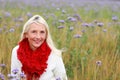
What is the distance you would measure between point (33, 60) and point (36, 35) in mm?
208

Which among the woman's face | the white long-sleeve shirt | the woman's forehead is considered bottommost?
the white long-sleeve shirt

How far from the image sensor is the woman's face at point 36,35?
3.22 metres

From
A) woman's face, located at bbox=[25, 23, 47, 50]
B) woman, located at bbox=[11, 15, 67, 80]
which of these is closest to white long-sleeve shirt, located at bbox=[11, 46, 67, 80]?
woman, located at bbox=[11, 15, 67, 80]

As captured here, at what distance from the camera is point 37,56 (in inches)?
128

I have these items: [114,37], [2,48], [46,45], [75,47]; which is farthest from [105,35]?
[46,45]

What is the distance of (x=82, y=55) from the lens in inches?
159

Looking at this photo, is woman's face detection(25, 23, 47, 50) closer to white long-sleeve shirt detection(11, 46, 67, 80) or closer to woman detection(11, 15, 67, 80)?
woman detection(11, 15, 67, 80)

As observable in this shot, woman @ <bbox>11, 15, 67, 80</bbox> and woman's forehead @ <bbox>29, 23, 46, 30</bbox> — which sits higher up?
woman's forehead @ <bbox>29, 23, 46, 30</bbox>

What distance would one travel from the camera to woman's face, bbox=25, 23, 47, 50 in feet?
10.6

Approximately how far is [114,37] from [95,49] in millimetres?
637

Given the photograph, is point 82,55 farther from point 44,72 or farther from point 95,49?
point 44,72

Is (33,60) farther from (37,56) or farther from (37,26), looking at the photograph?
(37,26)

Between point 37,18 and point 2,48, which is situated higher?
point 37,18

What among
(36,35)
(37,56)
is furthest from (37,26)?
(37,56)
